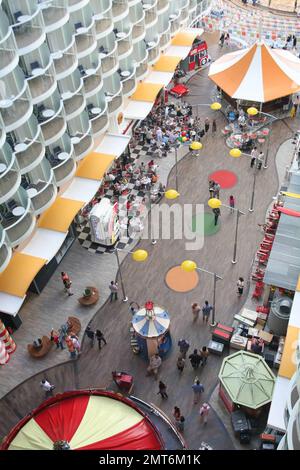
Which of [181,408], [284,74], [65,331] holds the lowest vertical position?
[181,408]

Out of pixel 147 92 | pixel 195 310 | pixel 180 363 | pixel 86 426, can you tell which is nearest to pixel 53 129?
pixel 195 310

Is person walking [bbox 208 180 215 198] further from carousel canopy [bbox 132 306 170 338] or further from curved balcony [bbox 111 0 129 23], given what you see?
curved balcony [bbox 111 0 129 23]

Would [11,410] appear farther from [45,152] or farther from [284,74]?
[284,74]

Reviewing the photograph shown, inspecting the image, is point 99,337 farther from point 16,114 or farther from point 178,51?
point 178,51

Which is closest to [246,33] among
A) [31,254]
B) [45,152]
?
[45,152]

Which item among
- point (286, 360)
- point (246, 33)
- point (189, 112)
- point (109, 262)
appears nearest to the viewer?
point (286, 360)
